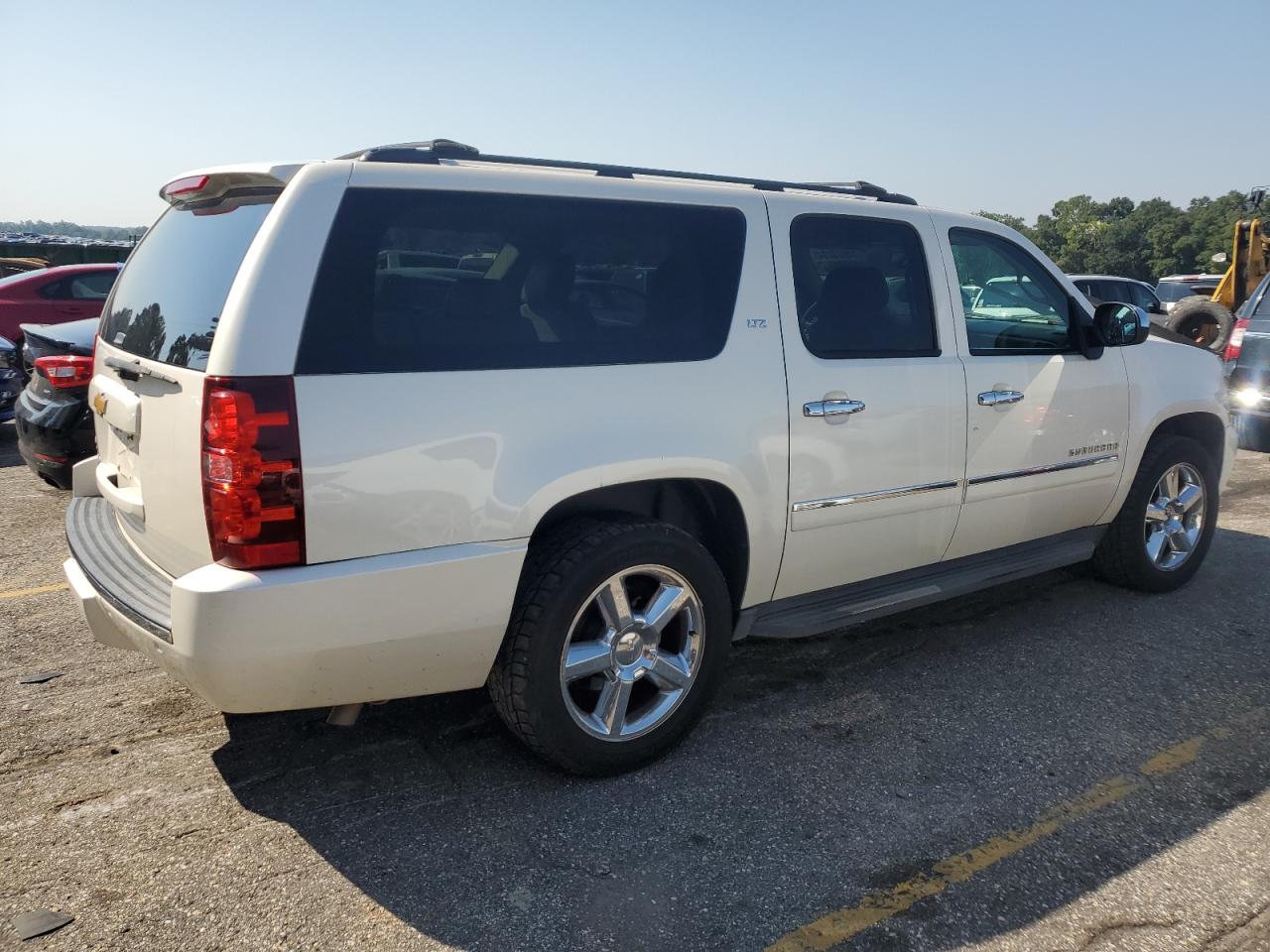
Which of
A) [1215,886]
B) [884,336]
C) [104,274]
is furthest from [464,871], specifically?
[104,274]

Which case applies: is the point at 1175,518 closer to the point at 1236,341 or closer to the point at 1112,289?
the point at 1236,341

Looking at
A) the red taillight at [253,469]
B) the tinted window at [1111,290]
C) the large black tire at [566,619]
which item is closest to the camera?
the red taillight at [253,469]

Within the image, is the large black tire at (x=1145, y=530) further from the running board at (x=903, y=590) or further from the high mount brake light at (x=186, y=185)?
the high mount brake light at (x=186, y=185)

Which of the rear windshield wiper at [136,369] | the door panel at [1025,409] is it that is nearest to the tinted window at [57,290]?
the rear windshield wiper at [136,369]

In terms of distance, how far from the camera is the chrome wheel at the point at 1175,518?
5.08m

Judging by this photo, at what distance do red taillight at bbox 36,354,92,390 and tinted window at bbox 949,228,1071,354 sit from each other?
4965 mm

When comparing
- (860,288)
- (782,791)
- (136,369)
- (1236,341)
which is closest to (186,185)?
(136,369)

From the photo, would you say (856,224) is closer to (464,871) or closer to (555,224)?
(555,224)

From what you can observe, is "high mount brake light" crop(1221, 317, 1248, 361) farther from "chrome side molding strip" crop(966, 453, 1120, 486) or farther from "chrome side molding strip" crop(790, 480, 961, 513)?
"chrome side molding strip" crop(790, 480, 961, 513)

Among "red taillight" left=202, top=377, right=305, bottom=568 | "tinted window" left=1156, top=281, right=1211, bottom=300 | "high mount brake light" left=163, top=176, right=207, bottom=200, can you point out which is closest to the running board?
"red taillight" left=202, top=377, right=305, bottom=568

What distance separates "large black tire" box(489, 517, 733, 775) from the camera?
9.66 feet

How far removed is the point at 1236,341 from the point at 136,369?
9.08 metres

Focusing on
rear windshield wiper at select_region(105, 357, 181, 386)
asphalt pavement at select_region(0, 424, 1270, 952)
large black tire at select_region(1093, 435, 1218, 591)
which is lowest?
asphalt pavement at select_region(0, 424, 1270, 952)

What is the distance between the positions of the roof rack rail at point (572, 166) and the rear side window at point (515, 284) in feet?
0.67
